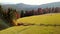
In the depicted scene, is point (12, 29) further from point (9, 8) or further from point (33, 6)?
point (33, 6)

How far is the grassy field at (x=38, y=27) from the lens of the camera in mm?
1771

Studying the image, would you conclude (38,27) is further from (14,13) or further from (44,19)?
(14,13)

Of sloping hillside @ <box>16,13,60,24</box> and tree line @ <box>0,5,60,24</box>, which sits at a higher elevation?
tree line @ <box>0,5,60,24</box>

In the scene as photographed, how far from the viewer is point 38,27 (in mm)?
1810

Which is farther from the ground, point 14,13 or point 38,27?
point 14,13

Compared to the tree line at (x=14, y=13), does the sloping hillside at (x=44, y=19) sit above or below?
below

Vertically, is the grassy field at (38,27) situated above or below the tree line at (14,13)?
below

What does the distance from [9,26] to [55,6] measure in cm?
63

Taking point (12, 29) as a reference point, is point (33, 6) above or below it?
above

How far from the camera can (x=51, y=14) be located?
1.81 metres

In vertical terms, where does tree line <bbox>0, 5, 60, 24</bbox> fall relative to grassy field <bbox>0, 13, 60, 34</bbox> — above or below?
above

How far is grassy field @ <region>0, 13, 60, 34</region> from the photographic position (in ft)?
5.81

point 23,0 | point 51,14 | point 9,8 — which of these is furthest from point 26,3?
point 51,14

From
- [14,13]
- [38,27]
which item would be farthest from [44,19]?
[14,13]
